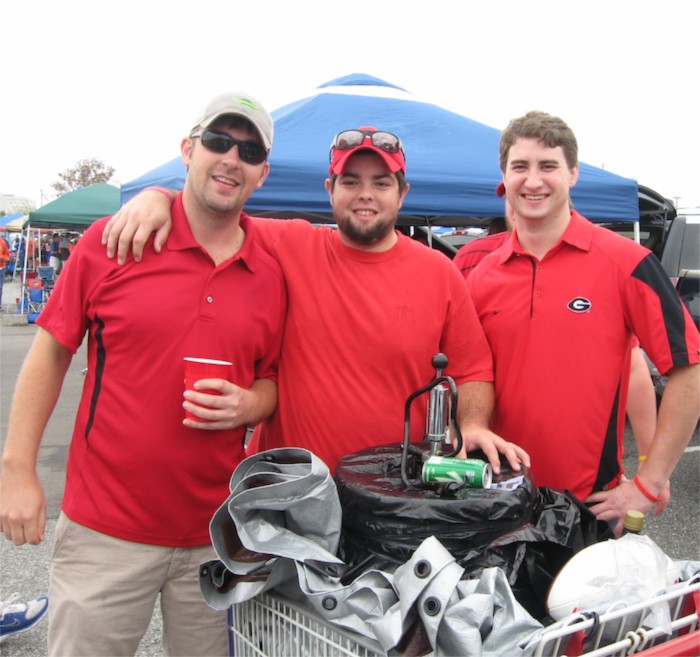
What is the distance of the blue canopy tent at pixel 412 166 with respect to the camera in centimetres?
541

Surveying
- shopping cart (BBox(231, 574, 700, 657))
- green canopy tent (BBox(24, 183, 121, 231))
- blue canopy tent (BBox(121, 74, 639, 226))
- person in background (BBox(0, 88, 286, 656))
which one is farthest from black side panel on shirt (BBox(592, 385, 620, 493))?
green canopy tent (BBox(24, 183, 121, 231))

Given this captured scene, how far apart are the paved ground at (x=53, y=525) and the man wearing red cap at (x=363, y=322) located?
1886 millimetres

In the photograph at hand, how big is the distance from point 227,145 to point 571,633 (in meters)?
1.77

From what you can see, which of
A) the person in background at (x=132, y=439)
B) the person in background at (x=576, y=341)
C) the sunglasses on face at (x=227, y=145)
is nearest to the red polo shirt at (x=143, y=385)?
the person in background at (x=132, y=439)

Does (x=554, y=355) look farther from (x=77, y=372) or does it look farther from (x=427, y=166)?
(x=77, y=372)

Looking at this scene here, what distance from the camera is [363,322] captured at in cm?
227

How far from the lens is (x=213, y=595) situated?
1.61 m

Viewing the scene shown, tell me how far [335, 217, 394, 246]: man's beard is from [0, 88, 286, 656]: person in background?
1.45 ft

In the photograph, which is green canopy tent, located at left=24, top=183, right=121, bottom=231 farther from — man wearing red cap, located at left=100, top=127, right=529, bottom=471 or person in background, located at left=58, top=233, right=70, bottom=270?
man wearing red cap, located at left=100, top=127, right=529, bottom=471

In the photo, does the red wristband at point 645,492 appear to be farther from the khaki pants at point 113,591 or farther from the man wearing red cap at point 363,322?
the khaki pants at point 113,591

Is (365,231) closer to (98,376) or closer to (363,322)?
(363,322)

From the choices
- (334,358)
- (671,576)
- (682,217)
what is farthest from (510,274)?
(682,217)

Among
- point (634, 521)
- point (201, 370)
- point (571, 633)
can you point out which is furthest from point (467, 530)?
point (201, 370)

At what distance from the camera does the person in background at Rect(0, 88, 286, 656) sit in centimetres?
200
